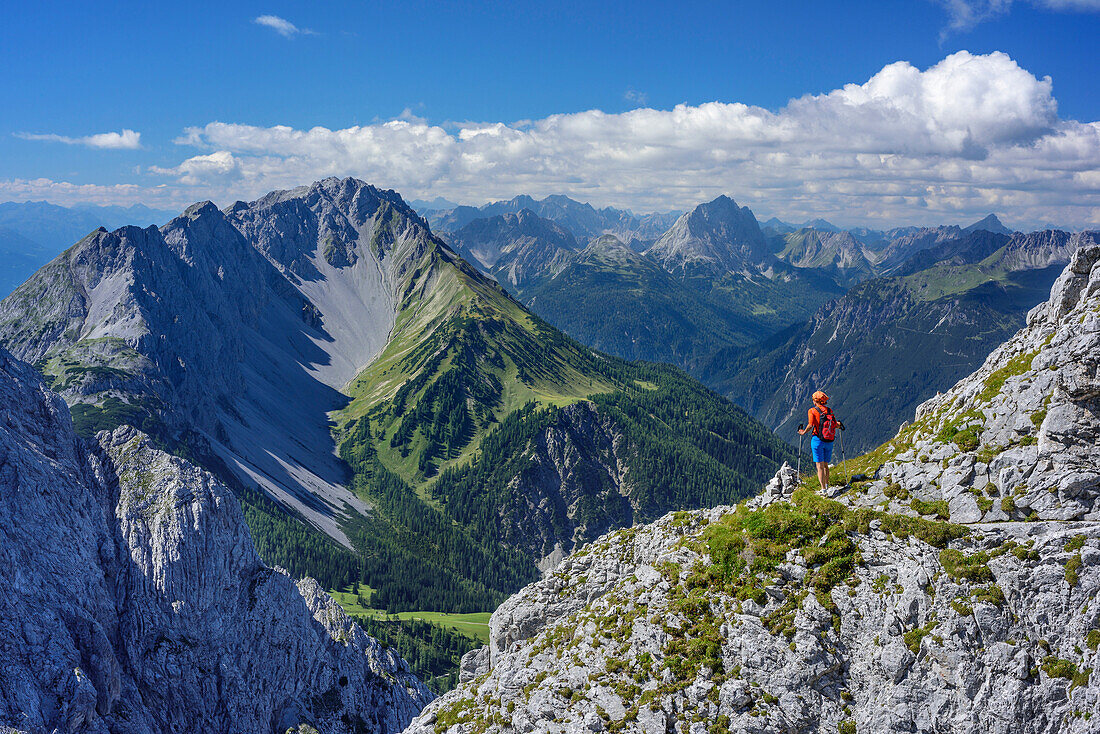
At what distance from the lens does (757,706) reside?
2912cm

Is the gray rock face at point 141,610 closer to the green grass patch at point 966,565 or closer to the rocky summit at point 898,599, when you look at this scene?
the rocky summit at point 898,599

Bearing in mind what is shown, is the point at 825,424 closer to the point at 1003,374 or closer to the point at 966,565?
the point at 966,565

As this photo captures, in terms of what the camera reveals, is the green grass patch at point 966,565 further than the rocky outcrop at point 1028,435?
No

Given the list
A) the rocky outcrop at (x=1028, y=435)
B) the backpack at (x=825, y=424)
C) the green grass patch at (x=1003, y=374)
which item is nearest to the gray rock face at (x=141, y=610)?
the backpack at (x=825, y=424)

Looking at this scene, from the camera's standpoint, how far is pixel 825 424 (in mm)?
34656

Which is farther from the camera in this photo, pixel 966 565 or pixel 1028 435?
pixel 1028 435

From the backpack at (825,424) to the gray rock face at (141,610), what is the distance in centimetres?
6313

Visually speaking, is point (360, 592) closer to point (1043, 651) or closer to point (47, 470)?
point (47, 470)

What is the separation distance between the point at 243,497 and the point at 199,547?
14027 centimetres

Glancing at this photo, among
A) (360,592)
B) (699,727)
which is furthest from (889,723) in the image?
(360,592)

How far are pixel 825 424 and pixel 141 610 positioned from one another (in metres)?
70.0

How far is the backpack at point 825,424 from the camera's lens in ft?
112

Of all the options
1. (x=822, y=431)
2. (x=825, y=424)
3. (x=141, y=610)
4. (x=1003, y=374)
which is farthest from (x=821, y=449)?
(x=141, y=610)

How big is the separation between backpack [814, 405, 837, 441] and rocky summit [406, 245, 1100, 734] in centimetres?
387
